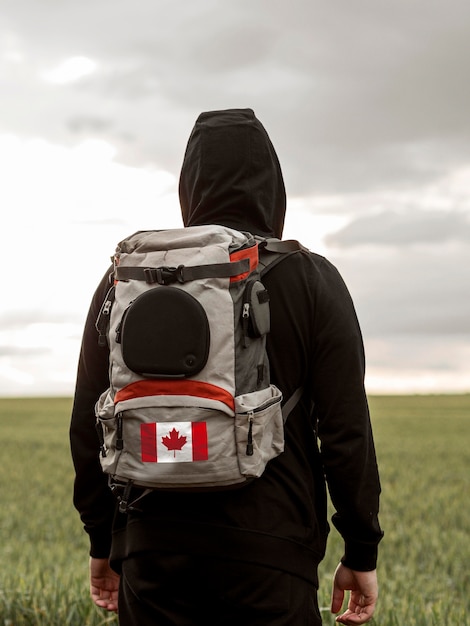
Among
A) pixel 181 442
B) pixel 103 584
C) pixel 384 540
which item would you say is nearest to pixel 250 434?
pixel 181 442

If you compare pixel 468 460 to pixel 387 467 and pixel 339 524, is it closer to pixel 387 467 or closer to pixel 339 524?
pixel 387 467

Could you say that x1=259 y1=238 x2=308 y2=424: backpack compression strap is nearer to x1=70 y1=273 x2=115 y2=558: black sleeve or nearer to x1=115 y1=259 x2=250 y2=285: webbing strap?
x1=115 y1=259 x2=250 y2=285: webbing strap

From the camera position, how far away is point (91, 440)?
3045 mm

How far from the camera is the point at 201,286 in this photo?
8.09ft

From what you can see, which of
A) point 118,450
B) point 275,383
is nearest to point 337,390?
point 275,383

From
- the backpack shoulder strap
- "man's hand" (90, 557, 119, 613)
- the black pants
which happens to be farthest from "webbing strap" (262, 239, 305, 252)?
"man's hand" (90, 557, 119, 613)

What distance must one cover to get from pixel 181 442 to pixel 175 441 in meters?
0.02

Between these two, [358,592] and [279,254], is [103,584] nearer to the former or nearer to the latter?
[358,592]

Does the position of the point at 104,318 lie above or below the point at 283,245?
below

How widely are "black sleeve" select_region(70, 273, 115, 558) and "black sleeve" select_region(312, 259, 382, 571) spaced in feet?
2.66

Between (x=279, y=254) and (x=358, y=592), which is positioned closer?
(x=279, y=254)

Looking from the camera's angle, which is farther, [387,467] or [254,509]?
[387,467]

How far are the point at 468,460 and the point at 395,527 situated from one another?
8.28 metres

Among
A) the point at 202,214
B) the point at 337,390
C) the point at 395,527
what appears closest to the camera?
the point at 337,390
